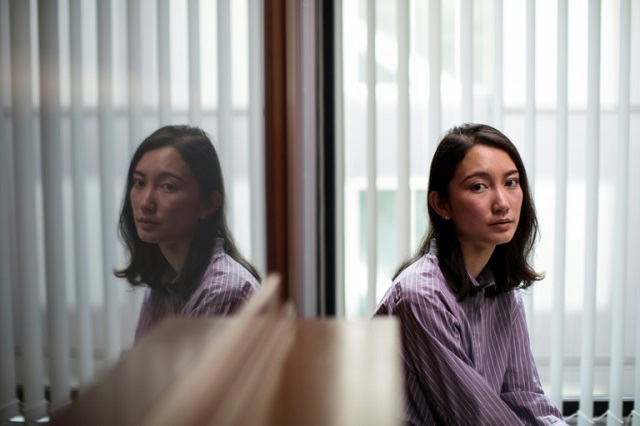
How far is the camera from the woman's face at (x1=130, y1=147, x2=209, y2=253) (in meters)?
0.31

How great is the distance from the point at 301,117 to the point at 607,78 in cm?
97

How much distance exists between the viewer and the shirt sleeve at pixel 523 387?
54.6 inches

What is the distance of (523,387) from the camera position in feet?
4.67

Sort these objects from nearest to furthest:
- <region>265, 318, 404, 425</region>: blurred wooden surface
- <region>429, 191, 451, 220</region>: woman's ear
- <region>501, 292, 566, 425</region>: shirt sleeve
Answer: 1. <region>265, 318, 404, 425</region>: blurred wooden surface
2. <region>501, 292, 566, 425</region>: shirt sleeve
3. <region>429, 191, 451, 220</region>: woman's ear

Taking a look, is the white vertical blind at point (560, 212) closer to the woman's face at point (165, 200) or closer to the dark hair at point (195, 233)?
the dark hair at point (195, 233)

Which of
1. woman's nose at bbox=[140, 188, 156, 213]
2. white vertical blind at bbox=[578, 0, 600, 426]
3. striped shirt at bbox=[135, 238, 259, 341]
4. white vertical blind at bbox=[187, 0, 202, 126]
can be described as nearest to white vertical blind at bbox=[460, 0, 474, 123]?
white vertical blind at bbox=[578, 0, 600, 426]

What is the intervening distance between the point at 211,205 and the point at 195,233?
0.18ft

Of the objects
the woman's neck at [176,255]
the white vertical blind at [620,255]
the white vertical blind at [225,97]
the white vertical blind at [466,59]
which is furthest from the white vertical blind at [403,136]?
the woman's neck at [176,255]

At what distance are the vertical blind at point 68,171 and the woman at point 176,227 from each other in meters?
0.01

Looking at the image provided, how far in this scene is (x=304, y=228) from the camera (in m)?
1.59

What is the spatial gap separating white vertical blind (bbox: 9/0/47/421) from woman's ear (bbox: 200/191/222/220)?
221mm

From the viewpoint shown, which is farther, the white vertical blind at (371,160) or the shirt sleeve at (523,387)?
the white vertical blind at (371,160)

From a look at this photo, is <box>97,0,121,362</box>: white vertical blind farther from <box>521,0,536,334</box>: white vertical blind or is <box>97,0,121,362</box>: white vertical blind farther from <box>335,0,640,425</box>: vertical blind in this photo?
<box>521,0,536,334</box>: white vertical blind

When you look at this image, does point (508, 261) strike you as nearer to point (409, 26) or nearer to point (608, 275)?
point (608, 275)
